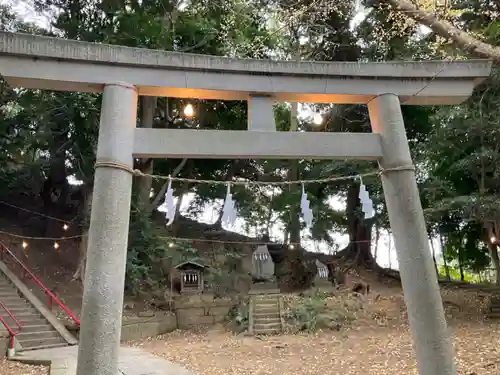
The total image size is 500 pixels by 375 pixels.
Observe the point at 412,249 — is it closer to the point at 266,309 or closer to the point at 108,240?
the point at 108,240

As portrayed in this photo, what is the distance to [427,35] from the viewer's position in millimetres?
12570

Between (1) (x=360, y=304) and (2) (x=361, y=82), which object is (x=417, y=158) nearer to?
(1) (x=360, y=304)

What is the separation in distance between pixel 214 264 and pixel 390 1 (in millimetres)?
14382

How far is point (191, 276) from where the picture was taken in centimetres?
1549

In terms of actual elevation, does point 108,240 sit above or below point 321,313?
above

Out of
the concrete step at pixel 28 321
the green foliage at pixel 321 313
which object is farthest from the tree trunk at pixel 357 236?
the concrete step at pixel 28 321

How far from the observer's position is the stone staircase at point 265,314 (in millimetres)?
12398

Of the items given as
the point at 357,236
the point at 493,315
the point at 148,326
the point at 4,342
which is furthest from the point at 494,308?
the point at 4,342

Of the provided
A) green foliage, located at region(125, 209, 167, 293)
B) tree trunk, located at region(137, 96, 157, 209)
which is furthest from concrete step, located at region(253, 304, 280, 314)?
tree trunk, located at region(137, 96, 157, 209)

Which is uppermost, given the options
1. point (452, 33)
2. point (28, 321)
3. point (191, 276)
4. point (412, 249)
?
point (452, 33)

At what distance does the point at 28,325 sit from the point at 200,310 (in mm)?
5822

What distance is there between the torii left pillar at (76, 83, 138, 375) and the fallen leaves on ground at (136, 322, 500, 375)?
4772 millimetres

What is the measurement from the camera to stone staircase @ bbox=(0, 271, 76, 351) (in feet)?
31.9

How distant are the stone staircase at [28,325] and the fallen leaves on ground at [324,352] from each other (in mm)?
2369
